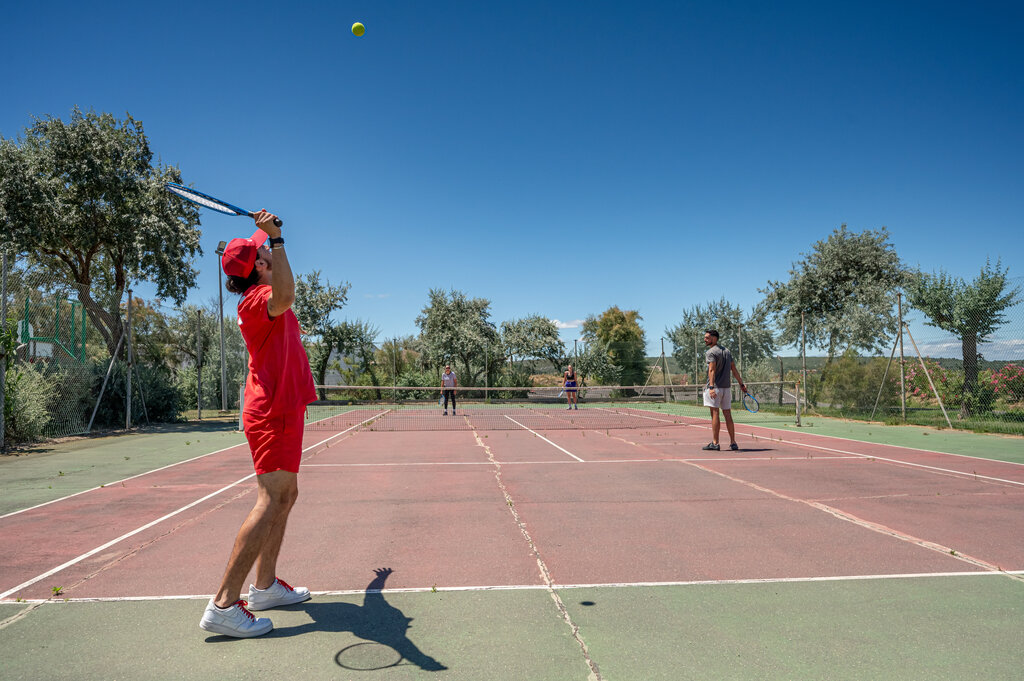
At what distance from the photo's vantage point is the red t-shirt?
3184 millimetres

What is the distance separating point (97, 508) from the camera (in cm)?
626

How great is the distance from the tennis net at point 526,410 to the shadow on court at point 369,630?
7.49m

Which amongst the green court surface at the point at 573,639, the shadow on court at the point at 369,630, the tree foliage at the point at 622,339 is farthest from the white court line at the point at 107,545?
the tree foliage at the point at 622,339

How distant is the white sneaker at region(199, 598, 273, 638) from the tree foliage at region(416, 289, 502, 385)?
32746 millimetres

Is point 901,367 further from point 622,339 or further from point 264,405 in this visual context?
point 622,339

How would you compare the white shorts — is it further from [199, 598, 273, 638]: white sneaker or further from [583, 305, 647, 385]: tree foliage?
[583, 305, 647, 385]: tree foliage

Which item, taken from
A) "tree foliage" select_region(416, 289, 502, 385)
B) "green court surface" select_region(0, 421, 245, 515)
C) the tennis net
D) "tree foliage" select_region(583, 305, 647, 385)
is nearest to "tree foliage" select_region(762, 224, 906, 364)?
the tennis net

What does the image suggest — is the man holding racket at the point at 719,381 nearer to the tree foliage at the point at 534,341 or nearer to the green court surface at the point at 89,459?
the green court surface at the point at 89,459

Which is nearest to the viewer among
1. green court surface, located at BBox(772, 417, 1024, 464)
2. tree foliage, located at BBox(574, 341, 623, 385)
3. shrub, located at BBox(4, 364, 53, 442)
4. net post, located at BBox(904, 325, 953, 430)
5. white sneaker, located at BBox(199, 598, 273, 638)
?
white sneaker, located at BBox(199, 598, 273, 638)

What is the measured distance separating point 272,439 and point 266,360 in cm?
42

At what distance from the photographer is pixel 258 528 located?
3.15m

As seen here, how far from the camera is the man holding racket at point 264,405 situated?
3074 mm

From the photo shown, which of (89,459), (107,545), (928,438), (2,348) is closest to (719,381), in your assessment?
(928,438)

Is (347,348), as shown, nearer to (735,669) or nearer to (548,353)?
(548,353)
